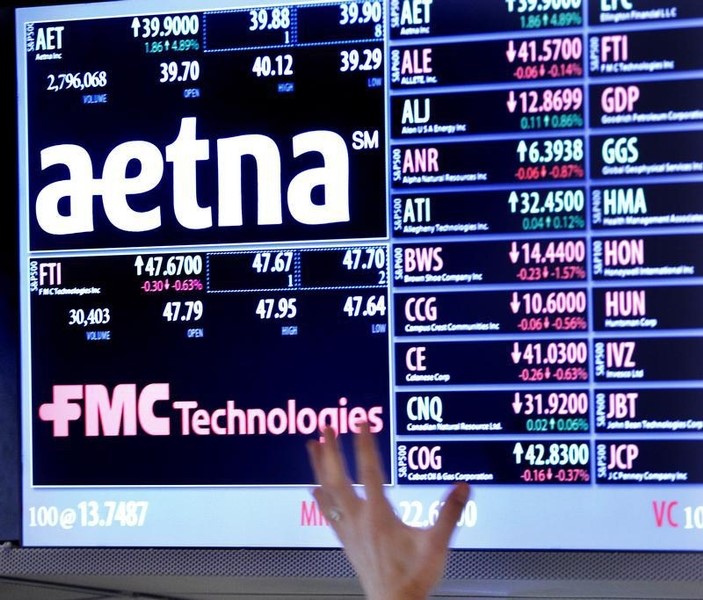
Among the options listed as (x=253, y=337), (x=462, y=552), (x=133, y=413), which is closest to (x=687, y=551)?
(x=462, y=552)

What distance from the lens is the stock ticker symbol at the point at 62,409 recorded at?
6.27ft

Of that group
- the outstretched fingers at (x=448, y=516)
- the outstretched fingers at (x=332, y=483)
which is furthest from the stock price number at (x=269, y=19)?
the outstretched fingers at (x=448, y=516)

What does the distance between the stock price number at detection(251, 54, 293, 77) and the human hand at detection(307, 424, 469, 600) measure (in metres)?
0.85

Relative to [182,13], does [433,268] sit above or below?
below

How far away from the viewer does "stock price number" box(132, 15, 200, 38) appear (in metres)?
1.94

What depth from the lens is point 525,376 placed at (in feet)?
5.82

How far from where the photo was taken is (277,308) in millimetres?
1862

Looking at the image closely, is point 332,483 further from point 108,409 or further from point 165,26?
point 165,26

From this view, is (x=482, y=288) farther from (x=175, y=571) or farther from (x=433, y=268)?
(x=175, y=571)

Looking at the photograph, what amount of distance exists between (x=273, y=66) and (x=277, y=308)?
1.31 ft

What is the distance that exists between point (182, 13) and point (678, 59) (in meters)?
0.81

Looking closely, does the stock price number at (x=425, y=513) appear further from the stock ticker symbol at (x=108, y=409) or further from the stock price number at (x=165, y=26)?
the stock price number at (x=165, y=26)

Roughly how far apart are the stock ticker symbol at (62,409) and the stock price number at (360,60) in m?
0.68

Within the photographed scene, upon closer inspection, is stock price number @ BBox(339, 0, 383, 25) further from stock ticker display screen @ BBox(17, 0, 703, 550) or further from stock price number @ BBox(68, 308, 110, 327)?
stock price number @ BBox(68, 308, 110, 327)
